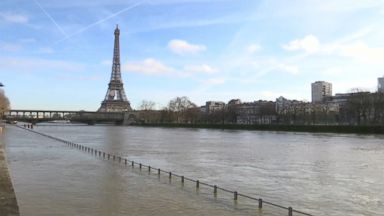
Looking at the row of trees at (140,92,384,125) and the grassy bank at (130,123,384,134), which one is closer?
the grassy bank at (130,123,384,134)

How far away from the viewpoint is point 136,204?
60.1ft

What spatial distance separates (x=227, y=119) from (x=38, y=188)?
14847cm

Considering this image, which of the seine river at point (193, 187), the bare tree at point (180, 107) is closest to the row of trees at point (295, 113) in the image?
the bare tree at point (180, 107)

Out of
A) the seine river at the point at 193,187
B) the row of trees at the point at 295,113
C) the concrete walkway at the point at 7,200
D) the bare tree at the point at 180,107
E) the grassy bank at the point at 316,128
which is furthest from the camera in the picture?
the bare tree at the point at 180,107

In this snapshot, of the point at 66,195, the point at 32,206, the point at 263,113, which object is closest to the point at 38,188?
the point at 66,195

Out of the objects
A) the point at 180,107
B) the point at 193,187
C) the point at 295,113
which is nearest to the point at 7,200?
the point at 193,187

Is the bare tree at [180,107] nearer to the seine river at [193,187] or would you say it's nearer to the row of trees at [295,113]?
the row of trees at [295,113]

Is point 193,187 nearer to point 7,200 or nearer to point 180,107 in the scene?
point 7,200

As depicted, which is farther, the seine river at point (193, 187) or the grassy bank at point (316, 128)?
the grassy bank at point (316, 128)

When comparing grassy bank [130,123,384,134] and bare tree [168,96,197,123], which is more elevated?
bare tree [168,96,197,123]

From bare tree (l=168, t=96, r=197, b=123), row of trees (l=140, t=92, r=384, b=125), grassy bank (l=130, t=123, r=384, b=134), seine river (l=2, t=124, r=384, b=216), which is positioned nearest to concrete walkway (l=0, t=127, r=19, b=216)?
seine river (l=2, t=124, r=384, b=216)

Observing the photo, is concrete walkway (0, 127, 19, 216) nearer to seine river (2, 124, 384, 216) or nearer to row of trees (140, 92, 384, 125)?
seine river (2, 124, 384, 216)

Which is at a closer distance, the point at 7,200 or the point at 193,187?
the point at 7,200

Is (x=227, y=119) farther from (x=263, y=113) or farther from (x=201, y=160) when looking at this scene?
(x=201, y=160)
